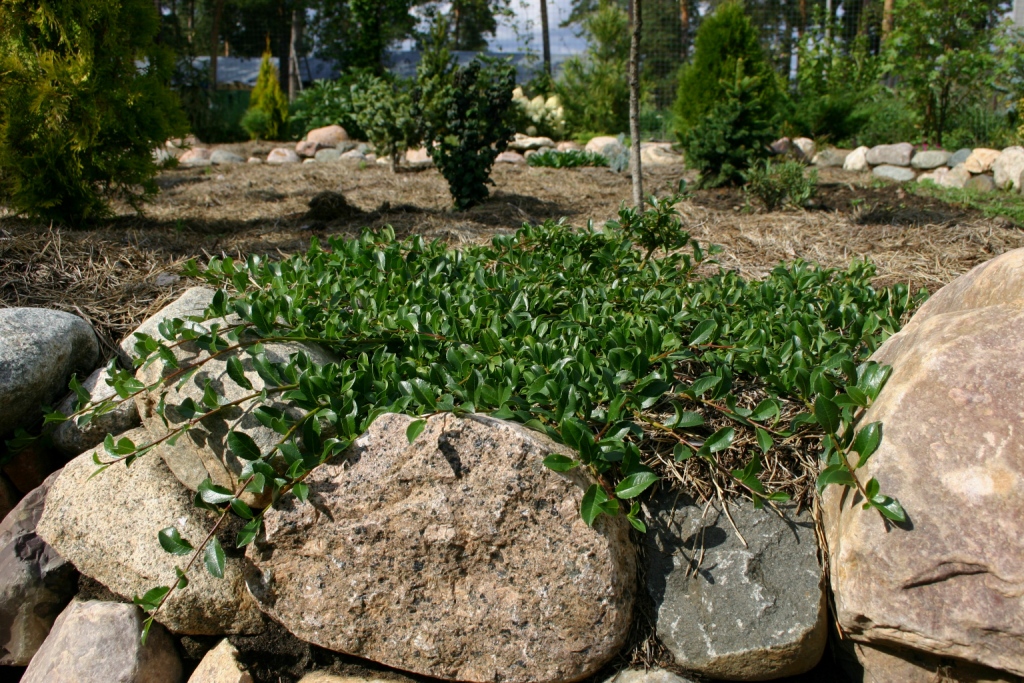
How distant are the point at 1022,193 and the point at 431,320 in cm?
771

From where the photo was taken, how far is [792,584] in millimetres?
2025

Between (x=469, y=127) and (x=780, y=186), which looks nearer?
(x=780, y=186)

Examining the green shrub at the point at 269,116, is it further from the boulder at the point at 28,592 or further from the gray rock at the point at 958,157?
the boulder at the point at 28,592

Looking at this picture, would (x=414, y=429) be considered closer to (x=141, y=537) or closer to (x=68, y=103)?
(x=141, y=537)

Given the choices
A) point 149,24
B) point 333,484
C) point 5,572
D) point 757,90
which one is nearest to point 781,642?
point 333,484

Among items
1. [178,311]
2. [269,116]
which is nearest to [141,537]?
[178,311]

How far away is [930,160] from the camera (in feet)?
31.9

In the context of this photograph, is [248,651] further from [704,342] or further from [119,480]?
[704,342]

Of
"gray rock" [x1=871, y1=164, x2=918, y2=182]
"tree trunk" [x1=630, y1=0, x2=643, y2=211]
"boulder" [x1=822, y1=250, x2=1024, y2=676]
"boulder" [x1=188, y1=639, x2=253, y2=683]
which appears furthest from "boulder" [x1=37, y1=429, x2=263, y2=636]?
"gray rock" [x1=871, y1=164, x2=918, y2=182]

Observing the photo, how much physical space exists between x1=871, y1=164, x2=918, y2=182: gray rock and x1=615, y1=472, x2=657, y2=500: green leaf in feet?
28.6

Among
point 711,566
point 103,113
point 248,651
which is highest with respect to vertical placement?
point 103,113

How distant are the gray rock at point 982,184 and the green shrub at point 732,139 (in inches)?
107

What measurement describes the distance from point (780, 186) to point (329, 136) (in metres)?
9.29

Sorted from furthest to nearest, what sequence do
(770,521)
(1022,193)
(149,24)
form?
1. (1022,193)
2. (149,24)
3. (770,521)
